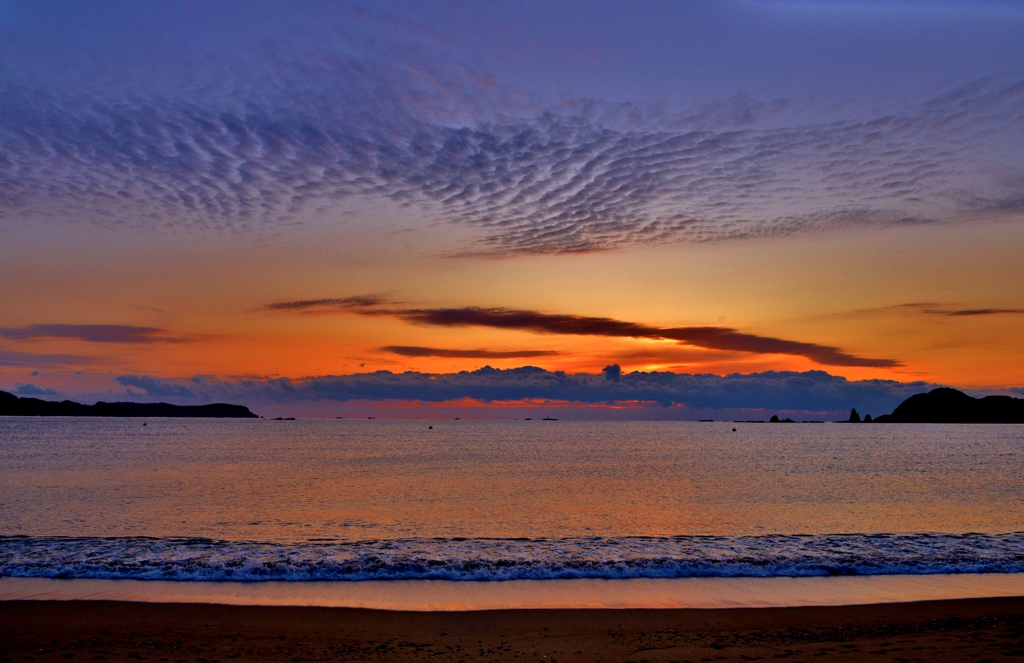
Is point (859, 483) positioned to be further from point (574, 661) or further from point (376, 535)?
point (574, 661)

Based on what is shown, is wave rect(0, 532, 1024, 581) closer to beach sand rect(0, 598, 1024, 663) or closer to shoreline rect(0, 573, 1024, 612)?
shoreline rect(0, 573, 1024, 612)

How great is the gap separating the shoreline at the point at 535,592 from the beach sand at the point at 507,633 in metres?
0.64

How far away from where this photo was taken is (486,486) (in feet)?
132

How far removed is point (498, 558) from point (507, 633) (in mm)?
6546

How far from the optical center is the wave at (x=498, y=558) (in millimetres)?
17125

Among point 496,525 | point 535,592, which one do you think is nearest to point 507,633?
point 535,592

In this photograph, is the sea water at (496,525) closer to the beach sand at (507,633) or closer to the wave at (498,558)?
the wave at (498,558)

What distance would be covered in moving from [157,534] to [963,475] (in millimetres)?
57570

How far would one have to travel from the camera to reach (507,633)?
1215 cm

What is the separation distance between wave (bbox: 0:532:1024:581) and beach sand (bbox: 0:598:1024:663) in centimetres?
342

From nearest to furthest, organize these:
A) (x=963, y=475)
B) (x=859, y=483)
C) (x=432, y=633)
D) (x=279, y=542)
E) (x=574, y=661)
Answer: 1. (x=574, y=661)
2. (x=432, y=633)
3. (x=279, y=542)
4. (x=859, y=483)
5. (x=963, y=475)

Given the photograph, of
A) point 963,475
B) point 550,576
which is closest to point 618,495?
point 550,576

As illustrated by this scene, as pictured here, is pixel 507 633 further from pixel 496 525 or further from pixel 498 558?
pixel 496 525

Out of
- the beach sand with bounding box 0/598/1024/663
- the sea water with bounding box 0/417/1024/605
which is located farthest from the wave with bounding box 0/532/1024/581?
the beach sand with bounding box 0/598/1024/663
